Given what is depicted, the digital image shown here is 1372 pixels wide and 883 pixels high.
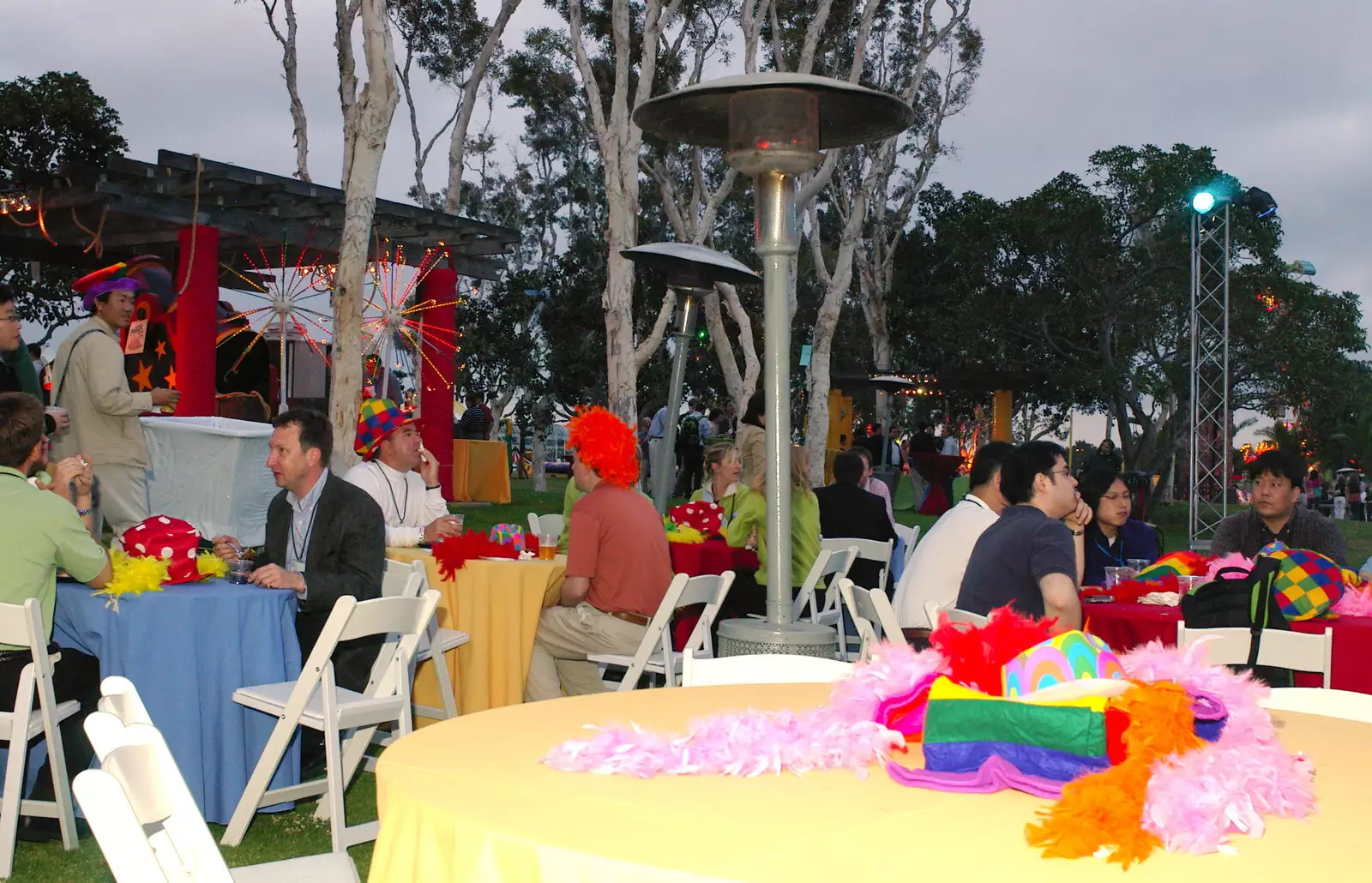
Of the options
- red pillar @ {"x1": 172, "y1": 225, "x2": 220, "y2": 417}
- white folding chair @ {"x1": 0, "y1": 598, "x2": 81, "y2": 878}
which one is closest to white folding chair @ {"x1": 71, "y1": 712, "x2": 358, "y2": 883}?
white folding chair @ {"x1": 0, "y1": 598, "x2": 81, "y2": 878}

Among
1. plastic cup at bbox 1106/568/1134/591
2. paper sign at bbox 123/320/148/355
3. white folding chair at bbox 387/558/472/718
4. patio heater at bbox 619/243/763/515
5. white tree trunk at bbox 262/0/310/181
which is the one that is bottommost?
white folding chair at bbox 387/558/472/718

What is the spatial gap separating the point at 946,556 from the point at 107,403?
4433 mm

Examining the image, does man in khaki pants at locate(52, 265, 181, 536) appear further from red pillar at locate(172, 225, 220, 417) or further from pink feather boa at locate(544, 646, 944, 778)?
red pillar at locate(172, 225, 220, 417)

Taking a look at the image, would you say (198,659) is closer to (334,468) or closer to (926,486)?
(334,468)

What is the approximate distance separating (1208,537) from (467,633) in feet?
43.1

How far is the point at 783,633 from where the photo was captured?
436 centimetres

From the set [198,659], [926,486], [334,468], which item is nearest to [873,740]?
[198,659]

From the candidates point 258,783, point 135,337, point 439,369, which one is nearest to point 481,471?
point 439,369

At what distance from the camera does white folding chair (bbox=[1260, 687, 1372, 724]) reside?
8.87ft

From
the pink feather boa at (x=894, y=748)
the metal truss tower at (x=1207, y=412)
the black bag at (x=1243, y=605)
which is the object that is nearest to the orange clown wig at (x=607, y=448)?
the black bag at (x=1243, y=605)

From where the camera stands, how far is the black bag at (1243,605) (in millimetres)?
3973

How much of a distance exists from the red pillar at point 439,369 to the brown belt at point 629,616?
11.1 metres

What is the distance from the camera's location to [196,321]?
42.6ft

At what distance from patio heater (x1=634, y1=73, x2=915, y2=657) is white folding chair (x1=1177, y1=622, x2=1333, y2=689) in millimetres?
1311
